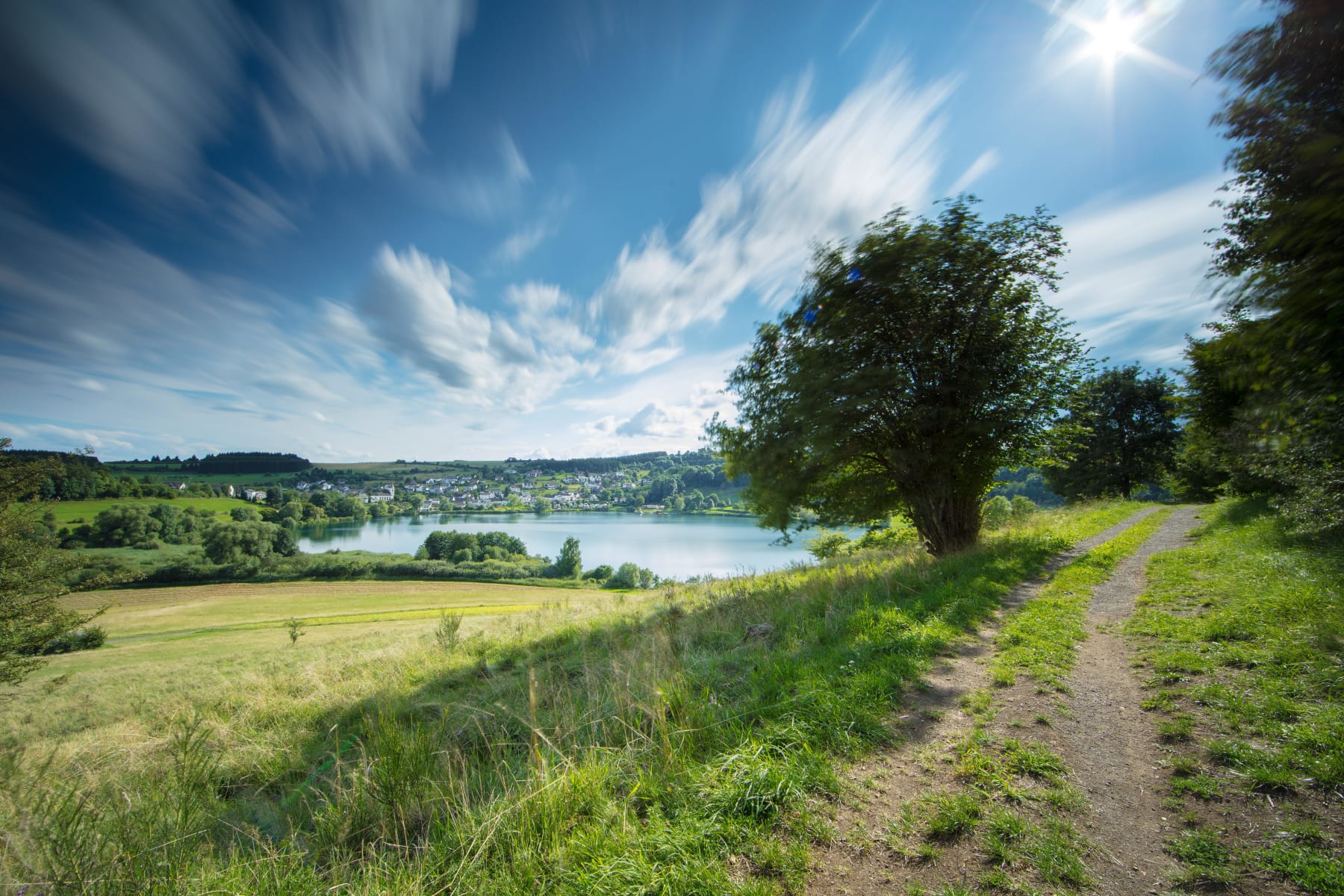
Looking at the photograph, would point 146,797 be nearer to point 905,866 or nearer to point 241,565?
point 905,866

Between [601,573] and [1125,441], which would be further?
[601,573]

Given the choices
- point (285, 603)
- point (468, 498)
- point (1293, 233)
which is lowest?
point (285, 603)

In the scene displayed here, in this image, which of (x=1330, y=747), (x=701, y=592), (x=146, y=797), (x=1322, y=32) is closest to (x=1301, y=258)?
(x=1322, y=32)

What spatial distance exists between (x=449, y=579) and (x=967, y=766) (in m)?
73.2

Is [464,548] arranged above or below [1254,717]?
below

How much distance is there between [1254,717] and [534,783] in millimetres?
5646

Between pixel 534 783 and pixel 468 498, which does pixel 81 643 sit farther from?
pixel 468 498

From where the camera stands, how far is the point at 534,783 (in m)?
3.10

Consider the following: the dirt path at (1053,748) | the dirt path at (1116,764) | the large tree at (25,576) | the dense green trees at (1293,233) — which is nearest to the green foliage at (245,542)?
the large tree at (25,576)

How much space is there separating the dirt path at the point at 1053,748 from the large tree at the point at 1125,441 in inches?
1581

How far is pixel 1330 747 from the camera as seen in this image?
9.95 ft

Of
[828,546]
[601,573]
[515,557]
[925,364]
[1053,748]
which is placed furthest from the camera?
[515,557]

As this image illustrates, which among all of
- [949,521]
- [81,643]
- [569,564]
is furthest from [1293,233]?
[569,564]

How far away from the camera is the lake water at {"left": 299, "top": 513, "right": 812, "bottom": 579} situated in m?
71.0
